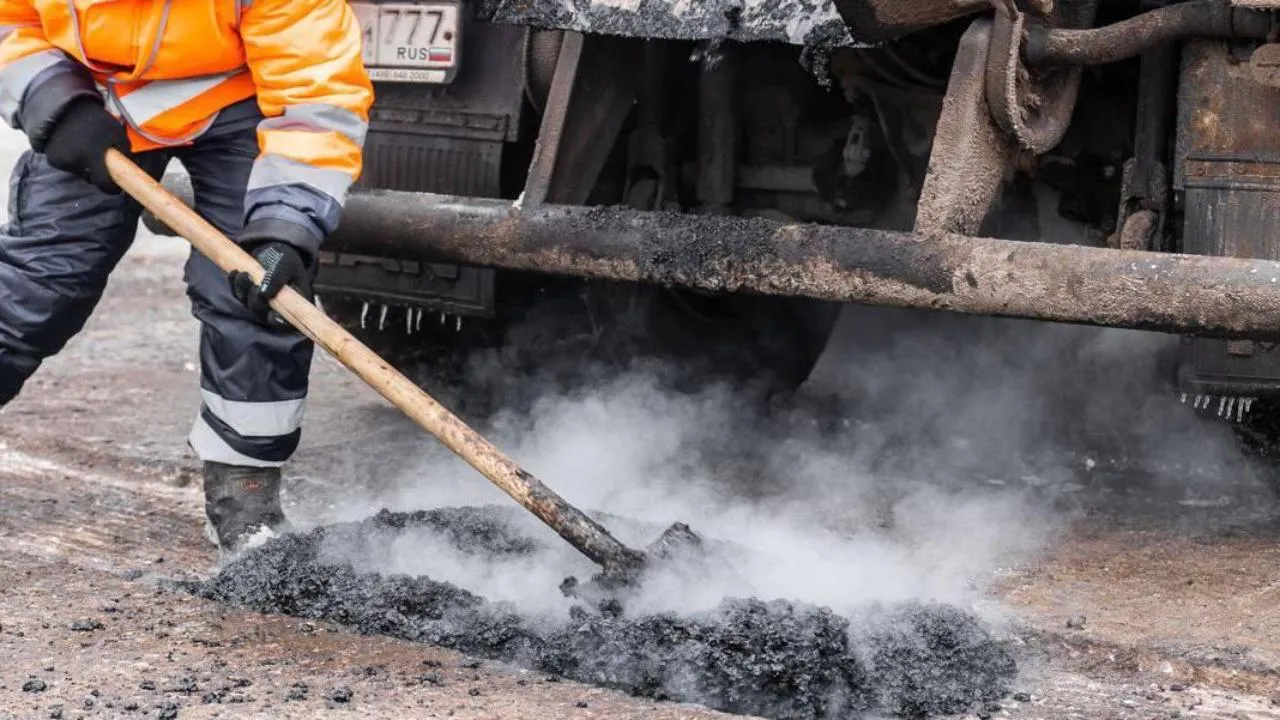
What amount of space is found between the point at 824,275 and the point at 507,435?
1.33 meters

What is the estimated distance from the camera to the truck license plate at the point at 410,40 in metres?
3.88

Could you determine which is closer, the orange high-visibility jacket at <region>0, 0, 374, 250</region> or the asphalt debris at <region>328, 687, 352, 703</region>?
the asphalt debris at <region>328, 687, 352, 703</region>

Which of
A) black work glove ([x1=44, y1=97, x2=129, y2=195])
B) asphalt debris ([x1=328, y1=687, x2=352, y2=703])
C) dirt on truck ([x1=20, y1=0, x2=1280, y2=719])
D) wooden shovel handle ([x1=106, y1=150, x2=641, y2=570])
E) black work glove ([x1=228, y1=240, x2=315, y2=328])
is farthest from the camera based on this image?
black work glove ([x1=44, y1=97, x2=129, y2=195])

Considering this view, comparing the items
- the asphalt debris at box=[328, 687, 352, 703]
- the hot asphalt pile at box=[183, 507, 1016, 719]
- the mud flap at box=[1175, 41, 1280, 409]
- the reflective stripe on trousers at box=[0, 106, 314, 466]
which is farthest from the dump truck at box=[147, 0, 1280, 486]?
the asphalt debris at box=[328, 687, 352, 703]

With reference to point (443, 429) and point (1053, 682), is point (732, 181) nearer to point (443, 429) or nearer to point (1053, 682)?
point (443, 429)

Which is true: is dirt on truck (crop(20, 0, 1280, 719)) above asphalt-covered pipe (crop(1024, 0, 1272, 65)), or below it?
below

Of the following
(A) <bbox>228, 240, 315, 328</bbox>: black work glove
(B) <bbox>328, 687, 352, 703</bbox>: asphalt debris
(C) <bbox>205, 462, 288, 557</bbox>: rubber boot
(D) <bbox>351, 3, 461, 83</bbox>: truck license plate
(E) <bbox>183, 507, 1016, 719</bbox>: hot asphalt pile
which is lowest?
(B) <bbox>328, 687, 352, 703</bbox>: asphalt debris

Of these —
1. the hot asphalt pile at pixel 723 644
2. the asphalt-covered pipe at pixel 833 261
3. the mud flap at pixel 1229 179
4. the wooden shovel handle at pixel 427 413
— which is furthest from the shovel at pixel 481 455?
the mud flap at pixel 1229 179

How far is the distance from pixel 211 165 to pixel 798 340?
1792 mm

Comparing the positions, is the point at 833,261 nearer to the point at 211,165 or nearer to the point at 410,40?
the point at 410,40

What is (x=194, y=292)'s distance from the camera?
11.5 ft

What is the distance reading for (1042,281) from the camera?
10.4ft

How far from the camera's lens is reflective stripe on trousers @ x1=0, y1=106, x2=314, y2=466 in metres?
3.44

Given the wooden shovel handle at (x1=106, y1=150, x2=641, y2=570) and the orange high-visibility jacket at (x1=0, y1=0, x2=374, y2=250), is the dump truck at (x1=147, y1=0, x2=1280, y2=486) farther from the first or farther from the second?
the wooden shovel handle at (x1=106, y1=150, x2=641, y2=570)
